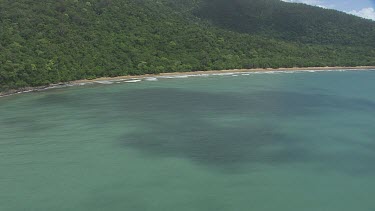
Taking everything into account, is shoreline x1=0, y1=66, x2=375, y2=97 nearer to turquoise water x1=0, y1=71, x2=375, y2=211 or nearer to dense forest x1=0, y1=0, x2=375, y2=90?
dense forest x1=0, y1=0, x2=375, y2=90

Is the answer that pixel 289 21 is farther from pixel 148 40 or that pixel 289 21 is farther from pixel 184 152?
pixel 184 152

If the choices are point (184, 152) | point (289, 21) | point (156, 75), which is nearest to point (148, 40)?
point (156, 75)

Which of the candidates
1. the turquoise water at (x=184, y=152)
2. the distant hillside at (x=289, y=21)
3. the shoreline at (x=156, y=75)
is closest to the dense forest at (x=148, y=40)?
the distant hillside at (x=289, y=21)

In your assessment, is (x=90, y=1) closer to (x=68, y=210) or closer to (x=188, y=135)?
(x=188, y=135)

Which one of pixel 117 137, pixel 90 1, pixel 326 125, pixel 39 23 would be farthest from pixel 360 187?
pixel 90 1

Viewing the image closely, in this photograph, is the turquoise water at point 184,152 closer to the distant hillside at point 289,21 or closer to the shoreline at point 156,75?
the shoreline at point 156,75

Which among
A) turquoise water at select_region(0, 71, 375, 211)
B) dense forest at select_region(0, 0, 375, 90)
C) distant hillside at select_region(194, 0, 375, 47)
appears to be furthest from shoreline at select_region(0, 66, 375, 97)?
distant hillside at select_region(194, 0, 375, 47)
